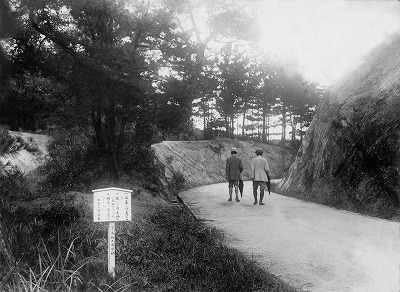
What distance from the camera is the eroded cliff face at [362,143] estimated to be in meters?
9.82

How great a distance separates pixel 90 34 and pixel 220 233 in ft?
22.7

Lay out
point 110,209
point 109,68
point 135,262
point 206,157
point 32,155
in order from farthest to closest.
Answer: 1. point 206,157
2. point 32,155
3. point 109,68
4. point 135,262
5. point 110,209

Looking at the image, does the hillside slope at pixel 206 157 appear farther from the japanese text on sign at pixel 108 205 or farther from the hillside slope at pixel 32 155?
the japanese text on sign at pixel 108 205

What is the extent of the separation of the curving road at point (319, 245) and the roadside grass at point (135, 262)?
0.40 meters

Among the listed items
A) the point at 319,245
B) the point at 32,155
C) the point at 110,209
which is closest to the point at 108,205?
the point at 110,209

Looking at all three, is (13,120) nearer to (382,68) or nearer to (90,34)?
(90,34)

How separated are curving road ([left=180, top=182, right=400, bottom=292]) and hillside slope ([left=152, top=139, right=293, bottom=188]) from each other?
1521 centimetres

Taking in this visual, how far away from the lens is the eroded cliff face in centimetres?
982

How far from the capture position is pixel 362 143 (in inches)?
434

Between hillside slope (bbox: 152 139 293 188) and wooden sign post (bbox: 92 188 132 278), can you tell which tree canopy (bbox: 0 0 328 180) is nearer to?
wooden sign post (bbox: 92 188 132 278)

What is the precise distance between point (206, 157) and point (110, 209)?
27928 millimetres

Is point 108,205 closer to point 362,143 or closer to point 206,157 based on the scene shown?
point 362,143

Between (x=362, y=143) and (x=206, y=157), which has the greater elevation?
(x=362, y=143)

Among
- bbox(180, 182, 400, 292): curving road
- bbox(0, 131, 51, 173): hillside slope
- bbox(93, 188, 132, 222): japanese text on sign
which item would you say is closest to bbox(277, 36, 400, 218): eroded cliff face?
bbox(180, 182, 400, 292): curving road
